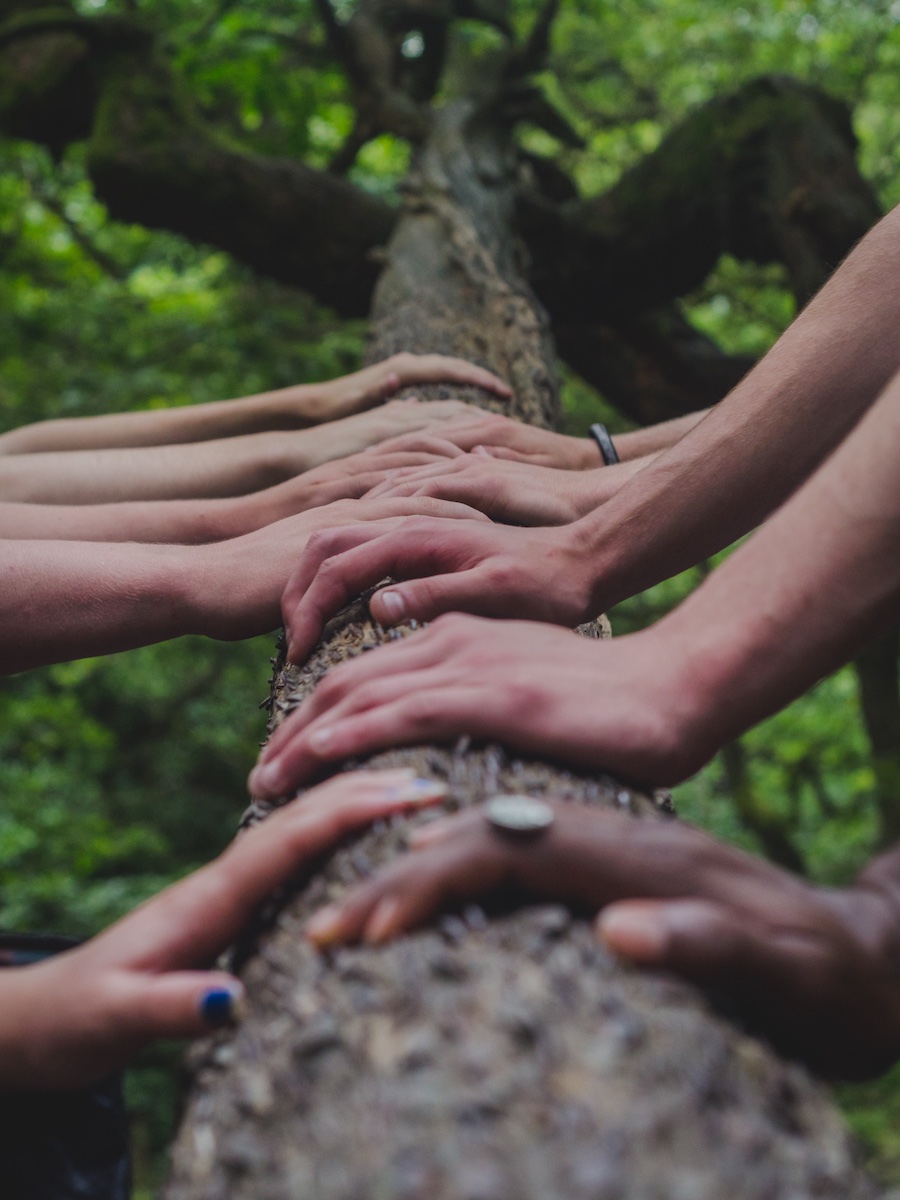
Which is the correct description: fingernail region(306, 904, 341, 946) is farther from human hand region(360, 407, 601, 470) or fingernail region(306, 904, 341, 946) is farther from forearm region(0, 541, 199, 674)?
human hand region(360, 407, 601, 470)

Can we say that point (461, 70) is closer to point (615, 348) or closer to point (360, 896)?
point (615, 348)

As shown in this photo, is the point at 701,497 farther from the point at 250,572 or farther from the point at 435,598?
the point at 250,572

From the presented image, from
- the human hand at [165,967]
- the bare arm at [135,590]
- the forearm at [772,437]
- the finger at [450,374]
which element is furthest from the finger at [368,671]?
the finger at [450,374]

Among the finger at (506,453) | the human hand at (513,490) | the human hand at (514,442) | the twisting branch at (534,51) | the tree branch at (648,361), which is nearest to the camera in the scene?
the human hand at (513,490)

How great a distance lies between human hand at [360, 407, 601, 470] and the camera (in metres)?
2.56

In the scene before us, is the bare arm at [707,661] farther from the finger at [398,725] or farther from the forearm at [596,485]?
the forearm at [596,485]

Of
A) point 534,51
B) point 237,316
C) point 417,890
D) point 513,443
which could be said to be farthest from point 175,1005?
point 534,51

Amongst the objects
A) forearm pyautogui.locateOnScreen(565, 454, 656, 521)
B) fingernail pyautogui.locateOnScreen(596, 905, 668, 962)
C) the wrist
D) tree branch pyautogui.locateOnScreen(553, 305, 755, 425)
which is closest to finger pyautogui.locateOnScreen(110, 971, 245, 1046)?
fingernail pyautogui.locateOnScreen(596, 905, 668, 962)

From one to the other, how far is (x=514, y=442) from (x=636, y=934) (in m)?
1.93

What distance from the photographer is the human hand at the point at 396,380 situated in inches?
122

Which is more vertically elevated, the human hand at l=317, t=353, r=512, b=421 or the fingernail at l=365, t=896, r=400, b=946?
the fingernail at l=365, t=896, r=400, b=946

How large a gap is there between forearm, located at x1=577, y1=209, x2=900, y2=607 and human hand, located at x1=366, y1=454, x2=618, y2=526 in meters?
0.38

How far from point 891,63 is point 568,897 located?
23.1 feet

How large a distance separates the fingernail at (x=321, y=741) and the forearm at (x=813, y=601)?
406mm
